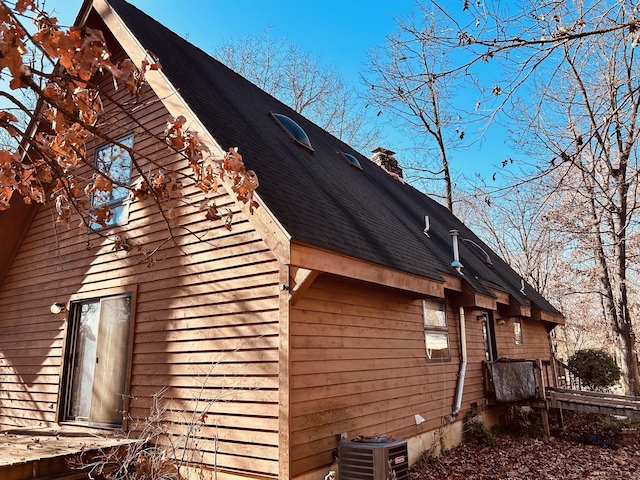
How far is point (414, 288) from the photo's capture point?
6199mm

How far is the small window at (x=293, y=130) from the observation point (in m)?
8.68

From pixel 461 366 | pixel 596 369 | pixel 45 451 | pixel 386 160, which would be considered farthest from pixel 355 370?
pixel 596 369

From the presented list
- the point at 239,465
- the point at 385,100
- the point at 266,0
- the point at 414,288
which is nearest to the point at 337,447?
the point at 239,465

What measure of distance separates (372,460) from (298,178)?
3.60 m

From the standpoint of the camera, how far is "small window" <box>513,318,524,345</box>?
12273 millimetres

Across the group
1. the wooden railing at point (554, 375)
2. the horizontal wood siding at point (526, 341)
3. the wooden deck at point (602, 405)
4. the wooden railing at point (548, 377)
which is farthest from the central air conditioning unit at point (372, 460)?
the wooden railing at point (554, 375)

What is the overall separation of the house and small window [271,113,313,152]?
0.06 meters

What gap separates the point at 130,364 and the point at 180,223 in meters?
1.90

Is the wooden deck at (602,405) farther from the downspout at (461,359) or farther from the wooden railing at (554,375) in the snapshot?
the wooden railing at (554,375)

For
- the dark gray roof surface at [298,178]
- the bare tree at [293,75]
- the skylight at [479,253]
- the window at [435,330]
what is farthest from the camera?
the bare tree at [293,75]

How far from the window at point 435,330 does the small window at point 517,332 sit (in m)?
4.80

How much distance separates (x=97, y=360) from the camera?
6527 millimetres

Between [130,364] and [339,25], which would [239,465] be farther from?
[339,25]

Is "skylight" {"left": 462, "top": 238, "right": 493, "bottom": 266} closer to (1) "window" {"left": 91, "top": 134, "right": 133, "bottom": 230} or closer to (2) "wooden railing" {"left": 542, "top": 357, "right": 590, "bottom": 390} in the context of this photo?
(2) "wooden railing" {"left": 542, "top": 357, "right": 590, "bottom": 390}
